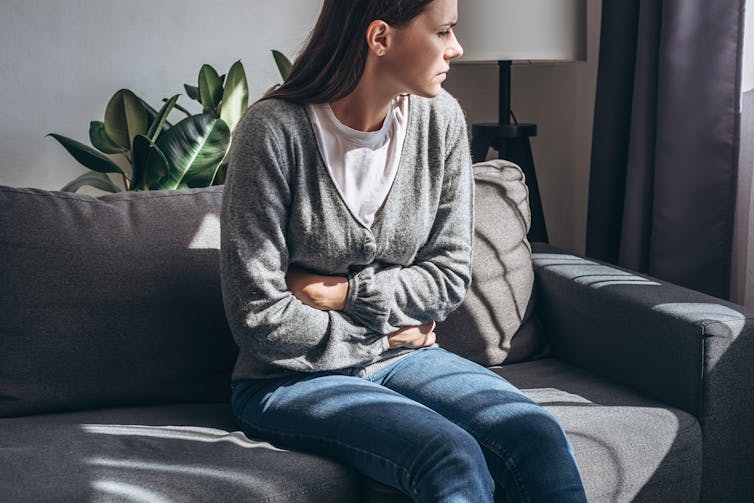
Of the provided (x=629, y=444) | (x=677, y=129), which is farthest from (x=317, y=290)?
(x=677, y=129)

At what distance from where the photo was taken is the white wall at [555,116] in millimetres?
2578

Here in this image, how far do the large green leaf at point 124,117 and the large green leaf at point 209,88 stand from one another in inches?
5.8

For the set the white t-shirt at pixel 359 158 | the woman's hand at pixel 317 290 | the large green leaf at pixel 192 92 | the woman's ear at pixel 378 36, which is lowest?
the woman's hand at pixel 317 290

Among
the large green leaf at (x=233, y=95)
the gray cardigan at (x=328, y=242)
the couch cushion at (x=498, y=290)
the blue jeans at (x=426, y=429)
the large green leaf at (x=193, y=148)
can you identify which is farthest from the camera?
the large green leaf at (x=233, y=95)

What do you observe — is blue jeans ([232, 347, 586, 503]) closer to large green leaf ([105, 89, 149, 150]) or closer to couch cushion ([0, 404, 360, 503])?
couch cushion ([0, 404, 360, 503])

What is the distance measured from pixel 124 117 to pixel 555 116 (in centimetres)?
128

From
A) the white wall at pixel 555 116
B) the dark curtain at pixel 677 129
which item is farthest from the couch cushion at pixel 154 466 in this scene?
the white wall at pixel 555 116

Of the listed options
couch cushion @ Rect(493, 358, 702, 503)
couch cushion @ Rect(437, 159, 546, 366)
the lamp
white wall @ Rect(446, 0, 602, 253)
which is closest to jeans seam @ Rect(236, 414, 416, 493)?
couch cushion @ Rect(493, 358, 702, 503)

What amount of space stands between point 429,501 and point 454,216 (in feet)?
1.80

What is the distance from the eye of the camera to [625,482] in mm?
1411

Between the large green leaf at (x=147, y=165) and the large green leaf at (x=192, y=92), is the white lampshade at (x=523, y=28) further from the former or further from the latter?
the large green leaf at (x=147, y=165)

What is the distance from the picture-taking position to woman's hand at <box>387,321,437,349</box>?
150 cm

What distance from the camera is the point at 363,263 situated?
147cm

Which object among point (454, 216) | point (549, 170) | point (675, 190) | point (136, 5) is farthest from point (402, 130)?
point (549, 170)
